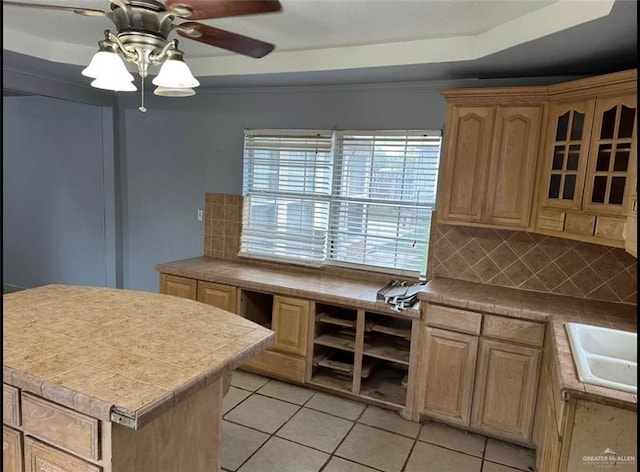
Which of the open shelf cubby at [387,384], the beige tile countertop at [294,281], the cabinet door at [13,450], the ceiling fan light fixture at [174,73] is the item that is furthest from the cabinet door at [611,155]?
the cabinet door at [13,450]

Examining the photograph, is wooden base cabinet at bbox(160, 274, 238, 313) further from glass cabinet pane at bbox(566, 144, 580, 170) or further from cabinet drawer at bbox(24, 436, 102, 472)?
glass cabinet pane at bbox(566, 144, 580, 170)

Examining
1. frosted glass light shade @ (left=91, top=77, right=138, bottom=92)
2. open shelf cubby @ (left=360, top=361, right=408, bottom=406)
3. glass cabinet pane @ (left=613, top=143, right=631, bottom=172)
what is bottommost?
open shelf cubby @ (left=360, top=361, right=408, bottom=406)

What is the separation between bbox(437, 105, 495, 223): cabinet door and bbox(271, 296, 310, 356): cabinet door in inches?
47.3

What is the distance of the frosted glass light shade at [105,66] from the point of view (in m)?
1.75

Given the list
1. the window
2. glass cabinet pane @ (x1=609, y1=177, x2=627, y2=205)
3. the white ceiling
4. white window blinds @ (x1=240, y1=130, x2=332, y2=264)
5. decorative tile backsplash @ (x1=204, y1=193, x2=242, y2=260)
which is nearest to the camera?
the white ceiling

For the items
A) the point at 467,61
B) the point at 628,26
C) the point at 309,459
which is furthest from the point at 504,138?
the point at 309,459

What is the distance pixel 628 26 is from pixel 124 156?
4.19 m

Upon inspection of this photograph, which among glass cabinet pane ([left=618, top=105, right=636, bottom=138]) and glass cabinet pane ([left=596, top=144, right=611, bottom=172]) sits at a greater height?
glass cabinet pane ([left=618, top=105, right=636, bottom=138])

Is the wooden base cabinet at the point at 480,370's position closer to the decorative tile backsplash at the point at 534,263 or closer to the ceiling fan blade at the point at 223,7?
the decorative tile backsplash at the point at 534,263

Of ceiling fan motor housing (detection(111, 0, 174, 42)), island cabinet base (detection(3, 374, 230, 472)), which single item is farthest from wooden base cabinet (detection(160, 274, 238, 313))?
ceiling fan motor housing (detection(111, 0, 174, 42))

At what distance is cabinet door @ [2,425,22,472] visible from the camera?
1694 mm

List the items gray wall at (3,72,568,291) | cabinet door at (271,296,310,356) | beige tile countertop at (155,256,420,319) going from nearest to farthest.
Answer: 1. beige tile countertop at (155,256,420,319)
2. cabinet door at (271,296,310,356)
3. gray wall at (3,72,568,291)

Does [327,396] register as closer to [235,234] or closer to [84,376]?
[235,234]

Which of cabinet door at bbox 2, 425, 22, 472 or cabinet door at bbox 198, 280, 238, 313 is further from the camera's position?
cabinet door at bbox 198, 280, 238, 313
